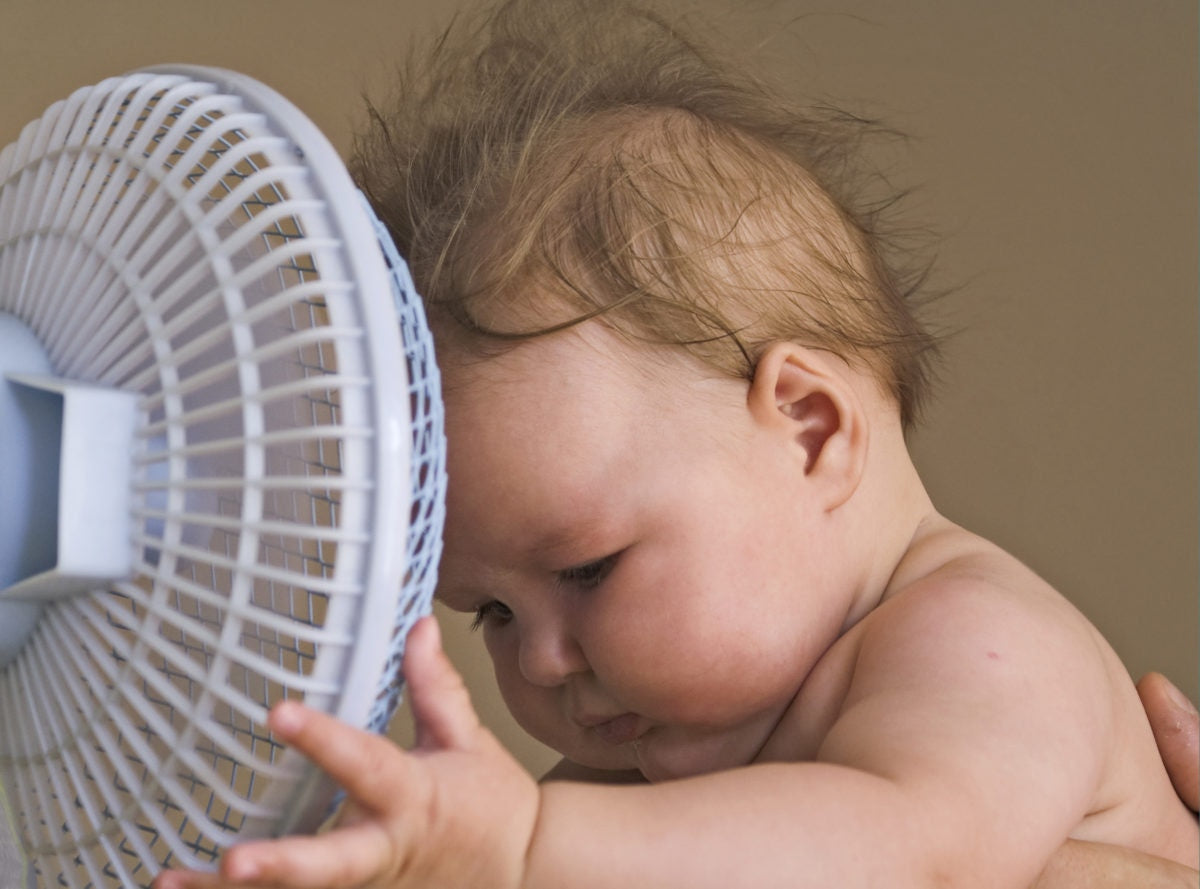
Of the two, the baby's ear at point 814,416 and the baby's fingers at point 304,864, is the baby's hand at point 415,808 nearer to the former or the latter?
the baby's fingers at point 304,864

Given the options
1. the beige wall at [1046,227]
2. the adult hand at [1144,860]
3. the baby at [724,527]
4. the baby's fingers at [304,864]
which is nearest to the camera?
the baby's fingers at [304,864]

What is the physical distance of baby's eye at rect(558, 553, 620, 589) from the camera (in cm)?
86

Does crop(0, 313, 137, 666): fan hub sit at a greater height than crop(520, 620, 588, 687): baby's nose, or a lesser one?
greater

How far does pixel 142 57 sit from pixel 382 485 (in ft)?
3.91

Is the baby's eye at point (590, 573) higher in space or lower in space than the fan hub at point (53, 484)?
lower

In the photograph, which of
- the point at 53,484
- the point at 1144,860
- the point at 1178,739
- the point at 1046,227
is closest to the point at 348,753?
the point at 53,484

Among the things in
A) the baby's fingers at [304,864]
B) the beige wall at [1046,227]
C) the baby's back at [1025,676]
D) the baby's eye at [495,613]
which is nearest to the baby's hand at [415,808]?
the baby's fingers at [304,864]

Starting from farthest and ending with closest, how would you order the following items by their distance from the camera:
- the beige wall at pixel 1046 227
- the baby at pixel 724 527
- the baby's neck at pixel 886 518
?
the beige wall at pixel 1046 227 → the baby's neck at pixel 886 518 → the baby at pixel 724 527

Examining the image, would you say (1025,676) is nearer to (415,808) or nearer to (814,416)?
(814,416)

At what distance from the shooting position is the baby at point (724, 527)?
2.21 ft

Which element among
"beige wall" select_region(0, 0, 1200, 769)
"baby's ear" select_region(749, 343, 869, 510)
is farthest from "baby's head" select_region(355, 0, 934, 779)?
"beige wall" select_region(0, 0, 1200, 769)

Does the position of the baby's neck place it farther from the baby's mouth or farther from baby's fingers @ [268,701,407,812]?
baby's fingers @ [268,701,407,812]

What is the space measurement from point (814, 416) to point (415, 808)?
472 millimetres

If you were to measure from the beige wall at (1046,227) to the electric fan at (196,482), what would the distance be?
106 cm
